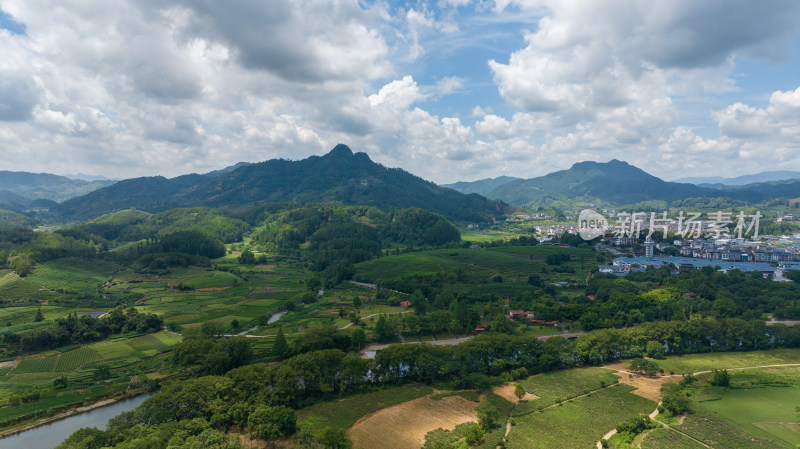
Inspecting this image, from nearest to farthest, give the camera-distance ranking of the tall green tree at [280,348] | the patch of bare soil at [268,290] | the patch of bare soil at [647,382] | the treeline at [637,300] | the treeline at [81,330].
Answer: the patch of bare soil at [647,382]
the tall green tree at [280,348]
the treeline at [81,330]
the treeline at [637,300]
the patch of bare soil at [268,290]

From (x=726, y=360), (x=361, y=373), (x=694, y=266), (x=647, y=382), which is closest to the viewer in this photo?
(x=361, y=373)

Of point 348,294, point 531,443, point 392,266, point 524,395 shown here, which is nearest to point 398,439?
point 531,443

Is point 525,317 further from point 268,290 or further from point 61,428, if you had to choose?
point 61,428

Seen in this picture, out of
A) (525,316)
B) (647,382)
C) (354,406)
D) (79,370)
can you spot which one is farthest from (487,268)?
(79,370)

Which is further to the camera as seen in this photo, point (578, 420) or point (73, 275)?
point (73, 275)

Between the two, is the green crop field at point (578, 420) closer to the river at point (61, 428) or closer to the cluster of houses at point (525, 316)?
the cluster of houses at point (525, 316)

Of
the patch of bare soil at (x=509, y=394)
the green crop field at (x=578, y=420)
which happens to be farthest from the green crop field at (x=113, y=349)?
the green crop field at (x=578, y=420)
